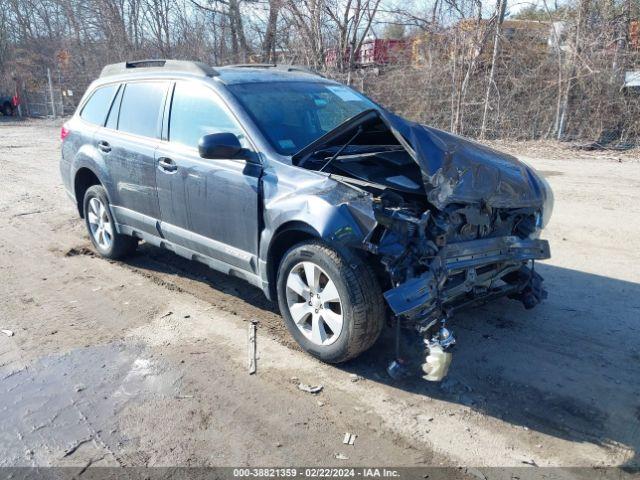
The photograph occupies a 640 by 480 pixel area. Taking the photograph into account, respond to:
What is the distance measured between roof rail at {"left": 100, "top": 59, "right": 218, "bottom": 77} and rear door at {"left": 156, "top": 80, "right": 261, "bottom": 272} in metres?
0.14

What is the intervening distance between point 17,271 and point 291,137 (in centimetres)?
349

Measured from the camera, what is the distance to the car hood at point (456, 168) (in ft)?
11.5

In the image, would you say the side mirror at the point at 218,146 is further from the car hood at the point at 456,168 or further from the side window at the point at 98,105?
the side window at the point at 98,105

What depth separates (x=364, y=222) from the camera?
133 inches

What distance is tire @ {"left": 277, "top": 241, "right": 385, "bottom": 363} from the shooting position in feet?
11.3

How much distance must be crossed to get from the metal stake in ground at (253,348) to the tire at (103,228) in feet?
7.17

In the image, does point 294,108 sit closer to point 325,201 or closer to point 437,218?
point 325,201

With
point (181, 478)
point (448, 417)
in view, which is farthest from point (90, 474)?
point (448, 417)

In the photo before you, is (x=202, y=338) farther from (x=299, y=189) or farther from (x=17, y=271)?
(x=17, y=271)

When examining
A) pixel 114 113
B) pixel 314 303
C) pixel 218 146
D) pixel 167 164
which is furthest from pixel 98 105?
pixel 314 303

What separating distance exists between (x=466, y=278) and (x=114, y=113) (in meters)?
4.00

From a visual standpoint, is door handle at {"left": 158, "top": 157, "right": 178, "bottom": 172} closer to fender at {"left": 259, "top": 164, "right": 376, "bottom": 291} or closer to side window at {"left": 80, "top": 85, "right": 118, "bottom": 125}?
fender at {"left": 259, "top": 164, "right": 376, "bottom": 291}

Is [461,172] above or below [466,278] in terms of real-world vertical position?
above

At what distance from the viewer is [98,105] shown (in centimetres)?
599
